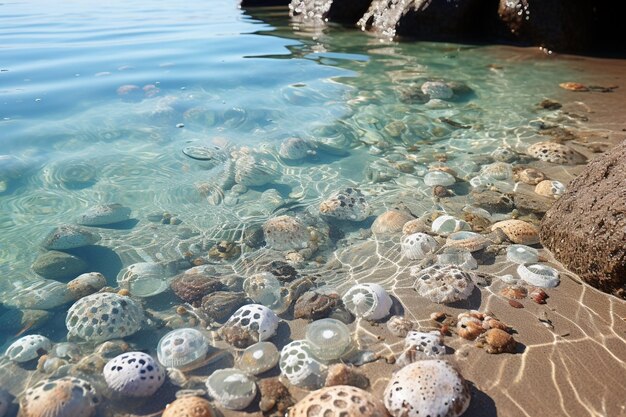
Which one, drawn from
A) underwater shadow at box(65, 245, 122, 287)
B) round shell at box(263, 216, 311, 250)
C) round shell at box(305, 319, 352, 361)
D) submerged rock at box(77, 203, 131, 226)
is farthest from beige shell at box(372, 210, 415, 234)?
submerged rock at box(77, 203, 131, 226)

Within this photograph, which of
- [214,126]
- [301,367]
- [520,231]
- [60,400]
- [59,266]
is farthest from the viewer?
[214,126]

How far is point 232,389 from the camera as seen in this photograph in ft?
8.69

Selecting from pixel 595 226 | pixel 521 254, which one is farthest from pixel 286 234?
pixel 595 226

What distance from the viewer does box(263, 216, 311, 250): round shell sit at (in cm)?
423

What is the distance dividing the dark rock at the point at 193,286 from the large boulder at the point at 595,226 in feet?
9.10

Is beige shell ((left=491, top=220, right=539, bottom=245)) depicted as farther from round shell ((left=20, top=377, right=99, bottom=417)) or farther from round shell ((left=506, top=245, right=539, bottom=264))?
round shell ((left=20, top=377, right=99, bottom=417))

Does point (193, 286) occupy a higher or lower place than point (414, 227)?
lower

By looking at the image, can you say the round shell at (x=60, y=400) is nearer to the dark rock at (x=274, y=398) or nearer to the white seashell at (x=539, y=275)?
the dark rock at (x=274, y=398)

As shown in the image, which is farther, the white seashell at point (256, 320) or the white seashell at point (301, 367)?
the white seashell at point (256, 320)

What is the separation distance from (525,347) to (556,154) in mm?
3525

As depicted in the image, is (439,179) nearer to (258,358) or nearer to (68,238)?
(258,358)

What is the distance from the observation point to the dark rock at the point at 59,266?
12.7 ft

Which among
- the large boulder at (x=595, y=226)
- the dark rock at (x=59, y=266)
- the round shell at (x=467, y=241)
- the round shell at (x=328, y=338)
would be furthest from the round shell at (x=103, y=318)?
the large boulder at (x=595, y=226)

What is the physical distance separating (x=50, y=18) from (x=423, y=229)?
63.4 ft
